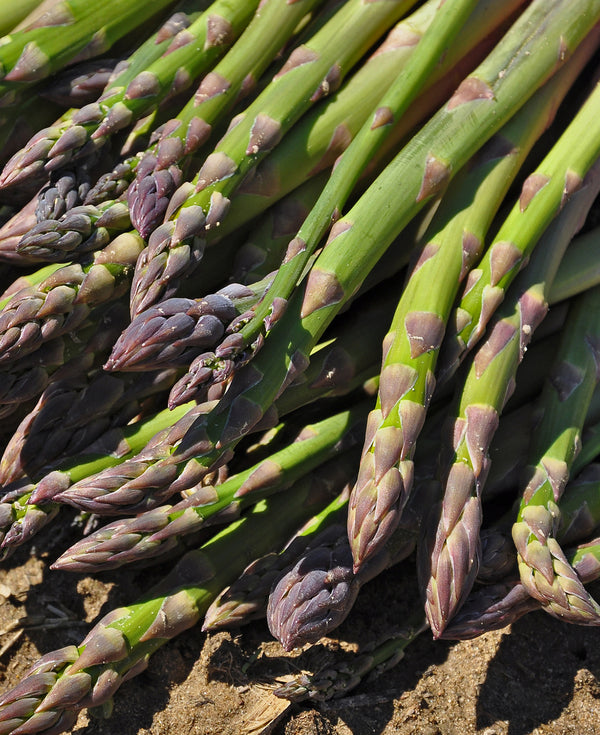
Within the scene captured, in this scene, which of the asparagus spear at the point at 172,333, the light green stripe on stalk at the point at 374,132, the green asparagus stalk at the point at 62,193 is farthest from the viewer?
the green asparagus stalk at the point at 62,193

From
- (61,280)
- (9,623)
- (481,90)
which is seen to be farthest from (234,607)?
(481,90)

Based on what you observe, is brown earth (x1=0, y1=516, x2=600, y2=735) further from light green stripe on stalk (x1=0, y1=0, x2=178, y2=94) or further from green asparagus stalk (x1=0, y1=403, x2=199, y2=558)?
light green stripe on stalk (x1=0, y1=0, x2=178, y2=94)

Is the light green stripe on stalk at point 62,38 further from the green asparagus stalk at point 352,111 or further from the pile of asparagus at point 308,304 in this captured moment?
the green asparagus stalk at point 352,111

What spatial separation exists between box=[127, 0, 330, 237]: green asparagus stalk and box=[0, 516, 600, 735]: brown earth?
1.17m

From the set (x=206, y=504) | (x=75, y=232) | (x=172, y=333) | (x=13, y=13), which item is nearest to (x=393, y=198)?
(x=172, y=333)

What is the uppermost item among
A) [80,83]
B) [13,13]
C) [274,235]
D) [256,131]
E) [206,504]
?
[13,13]

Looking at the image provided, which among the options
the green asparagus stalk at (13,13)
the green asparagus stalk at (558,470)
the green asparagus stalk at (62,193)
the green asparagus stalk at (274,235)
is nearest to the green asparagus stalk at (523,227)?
the green asparagus stalk at (558,470)

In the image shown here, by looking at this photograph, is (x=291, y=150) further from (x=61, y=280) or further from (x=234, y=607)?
(x=234, y=607)

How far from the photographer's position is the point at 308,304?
206 centimetres

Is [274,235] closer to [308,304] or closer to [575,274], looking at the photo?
[308,304]

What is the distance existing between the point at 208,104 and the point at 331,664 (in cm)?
161

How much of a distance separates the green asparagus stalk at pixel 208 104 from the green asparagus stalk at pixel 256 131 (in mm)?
58

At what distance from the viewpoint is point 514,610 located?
2.26 m

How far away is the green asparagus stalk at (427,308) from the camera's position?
79.8 inches
